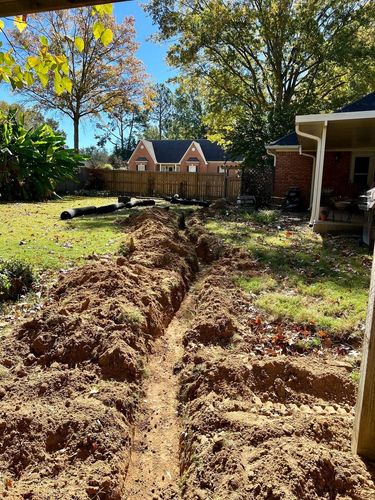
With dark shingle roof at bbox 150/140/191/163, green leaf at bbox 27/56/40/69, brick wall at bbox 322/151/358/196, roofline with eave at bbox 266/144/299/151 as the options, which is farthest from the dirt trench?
dark shingle roof at bbox 150/140/191/163

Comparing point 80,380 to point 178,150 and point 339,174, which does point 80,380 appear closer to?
point 339,174

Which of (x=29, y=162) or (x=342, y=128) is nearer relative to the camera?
(x=342, y=128)

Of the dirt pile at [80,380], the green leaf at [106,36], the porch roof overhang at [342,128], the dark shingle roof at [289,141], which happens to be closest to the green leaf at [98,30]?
the green leaf at [106,36]

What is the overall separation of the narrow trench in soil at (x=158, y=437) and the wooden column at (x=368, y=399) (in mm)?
1147

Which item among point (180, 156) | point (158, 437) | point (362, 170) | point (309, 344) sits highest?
point (180, 156)

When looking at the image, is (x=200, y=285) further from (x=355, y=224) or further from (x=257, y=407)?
(x=355, y=224)

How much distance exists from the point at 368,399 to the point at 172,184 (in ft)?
76.3

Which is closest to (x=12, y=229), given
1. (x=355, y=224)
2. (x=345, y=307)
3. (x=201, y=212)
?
(x=201, y=212)

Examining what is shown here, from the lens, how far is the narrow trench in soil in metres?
2.41

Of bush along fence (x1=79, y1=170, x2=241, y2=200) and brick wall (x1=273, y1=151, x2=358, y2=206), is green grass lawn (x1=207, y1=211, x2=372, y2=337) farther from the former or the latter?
bush along fence (x1=79, y1=170, x2=241, y2=200)

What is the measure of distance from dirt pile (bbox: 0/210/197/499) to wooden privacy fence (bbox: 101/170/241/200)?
57.0 feet

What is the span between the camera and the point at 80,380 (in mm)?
3152

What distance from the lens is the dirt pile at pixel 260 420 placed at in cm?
201

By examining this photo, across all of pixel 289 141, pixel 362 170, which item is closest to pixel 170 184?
pixel 289 141
